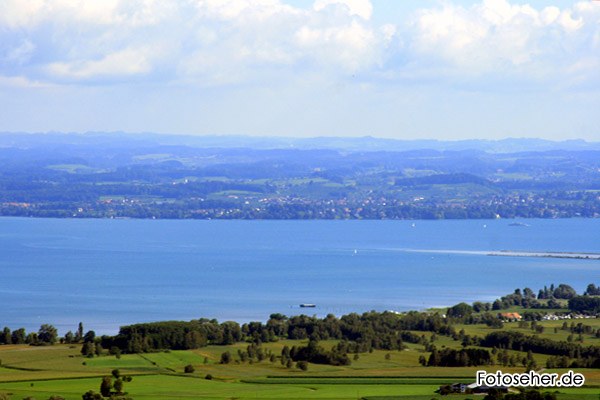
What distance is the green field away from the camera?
90.4 ft

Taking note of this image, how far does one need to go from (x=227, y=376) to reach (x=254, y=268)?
41.8 m

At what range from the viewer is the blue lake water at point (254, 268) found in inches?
2053

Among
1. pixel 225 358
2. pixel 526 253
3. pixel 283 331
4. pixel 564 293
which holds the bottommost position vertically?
pixel 225 358

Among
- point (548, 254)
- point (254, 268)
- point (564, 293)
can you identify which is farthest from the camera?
point (548, 254)

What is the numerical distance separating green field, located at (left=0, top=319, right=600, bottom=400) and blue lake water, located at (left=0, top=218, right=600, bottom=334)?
Answer: 9470mm

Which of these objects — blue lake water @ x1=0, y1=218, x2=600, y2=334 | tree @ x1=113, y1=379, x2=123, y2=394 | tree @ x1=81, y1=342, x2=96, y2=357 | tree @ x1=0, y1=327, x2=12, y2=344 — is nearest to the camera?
tree @ x1=113, y1=379, x2=123, y2=394

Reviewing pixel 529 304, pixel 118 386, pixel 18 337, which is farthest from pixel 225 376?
pixel 529 304

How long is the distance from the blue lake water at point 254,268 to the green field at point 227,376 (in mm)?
9470

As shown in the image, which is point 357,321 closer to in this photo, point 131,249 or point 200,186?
point 131,249

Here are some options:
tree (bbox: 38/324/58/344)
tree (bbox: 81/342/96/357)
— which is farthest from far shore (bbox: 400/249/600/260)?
tree (bbox: 81/342/96/357)

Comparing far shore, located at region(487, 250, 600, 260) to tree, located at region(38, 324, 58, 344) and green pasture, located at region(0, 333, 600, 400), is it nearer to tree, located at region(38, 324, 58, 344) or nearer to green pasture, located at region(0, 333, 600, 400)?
green pasture, located at region(0, 333, 600, 400)

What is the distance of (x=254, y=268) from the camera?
7269 cm

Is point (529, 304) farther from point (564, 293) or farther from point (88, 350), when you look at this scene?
point (88, 350)

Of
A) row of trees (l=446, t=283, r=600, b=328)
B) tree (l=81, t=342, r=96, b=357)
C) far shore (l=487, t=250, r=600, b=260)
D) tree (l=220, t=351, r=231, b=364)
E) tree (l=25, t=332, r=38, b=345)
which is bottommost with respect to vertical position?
tree (l=220, t=351, r=231, b=364)
